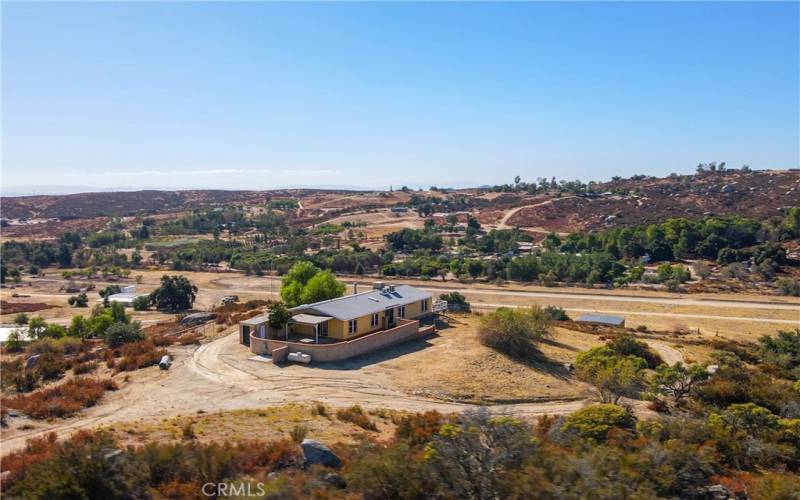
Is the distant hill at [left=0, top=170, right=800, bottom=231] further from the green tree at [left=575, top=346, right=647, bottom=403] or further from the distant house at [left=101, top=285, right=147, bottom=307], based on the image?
the green tree at [left=575, top=346, right=647, bottom=403]

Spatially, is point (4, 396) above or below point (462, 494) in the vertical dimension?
below

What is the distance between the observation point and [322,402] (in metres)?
22.0

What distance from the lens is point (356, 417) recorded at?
1977 centimetres

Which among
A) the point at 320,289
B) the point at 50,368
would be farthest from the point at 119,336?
the point at 320,289

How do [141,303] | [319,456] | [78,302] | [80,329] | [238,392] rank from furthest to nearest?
[78,302] → [141,303] → [80,329] → [238,392] → [319,456]

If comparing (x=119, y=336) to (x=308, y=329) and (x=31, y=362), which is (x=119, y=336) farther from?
(x=308, y=329)

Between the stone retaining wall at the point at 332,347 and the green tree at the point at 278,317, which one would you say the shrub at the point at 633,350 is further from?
the green tree at the point at 278,317

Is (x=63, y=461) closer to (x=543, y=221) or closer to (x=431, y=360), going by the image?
(x=431, y=360)

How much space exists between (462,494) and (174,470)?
681cm

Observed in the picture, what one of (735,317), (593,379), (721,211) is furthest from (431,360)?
(721,211)

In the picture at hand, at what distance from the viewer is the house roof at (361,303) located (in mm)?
30219

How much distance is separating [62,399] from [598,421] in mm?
18708

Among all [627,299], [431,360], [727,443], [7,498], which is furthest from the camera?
[627,299]

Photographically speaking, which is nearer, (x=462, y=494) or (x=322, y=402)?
(x=462, y=494)
